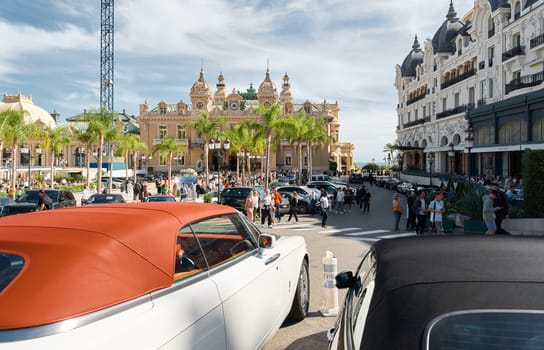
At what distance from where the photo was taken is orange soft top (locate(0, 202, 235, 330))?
88.5 inches

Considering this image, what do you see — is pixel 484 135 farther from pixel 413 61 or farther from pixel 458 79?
pixel 413 61

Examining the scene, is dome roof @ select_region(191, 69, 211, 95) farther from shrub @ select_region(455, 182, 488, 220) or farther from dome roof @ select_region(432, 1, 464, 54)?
shrub @ select_region(455, 182, 488, 220)

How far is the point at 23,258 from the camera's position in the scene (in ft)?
8.39

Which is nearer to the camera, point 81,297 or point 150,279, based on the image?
point 81,297

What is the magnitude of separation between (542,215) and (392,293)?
1573cm

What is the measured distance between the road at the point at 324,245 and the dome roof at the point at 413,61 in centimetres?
3902

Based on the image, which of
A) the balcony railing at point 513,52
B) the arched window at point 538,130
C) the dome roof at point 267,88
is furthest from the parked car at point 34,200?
the dome roof at point 267,88

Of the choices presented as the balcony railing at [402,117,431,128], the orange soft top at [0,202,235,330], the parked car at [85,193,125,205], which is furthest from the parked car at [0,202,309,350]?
the balcony railing at [402,117,431,128]

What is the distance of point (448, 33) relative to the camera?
4772 centimetres

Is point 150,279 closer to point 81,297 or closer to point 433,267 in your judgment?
point 81,297

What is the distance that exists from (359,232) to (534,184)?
6536 millimetres

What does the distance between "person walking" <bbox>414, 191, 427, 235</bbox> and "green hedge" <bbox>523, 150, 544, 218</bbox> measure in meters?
3.83

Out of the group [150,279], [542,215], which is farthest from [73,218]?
[542,215]

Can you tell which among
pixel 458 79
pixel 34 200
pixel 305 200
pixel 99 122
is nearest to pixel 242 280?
pixel 34 200
